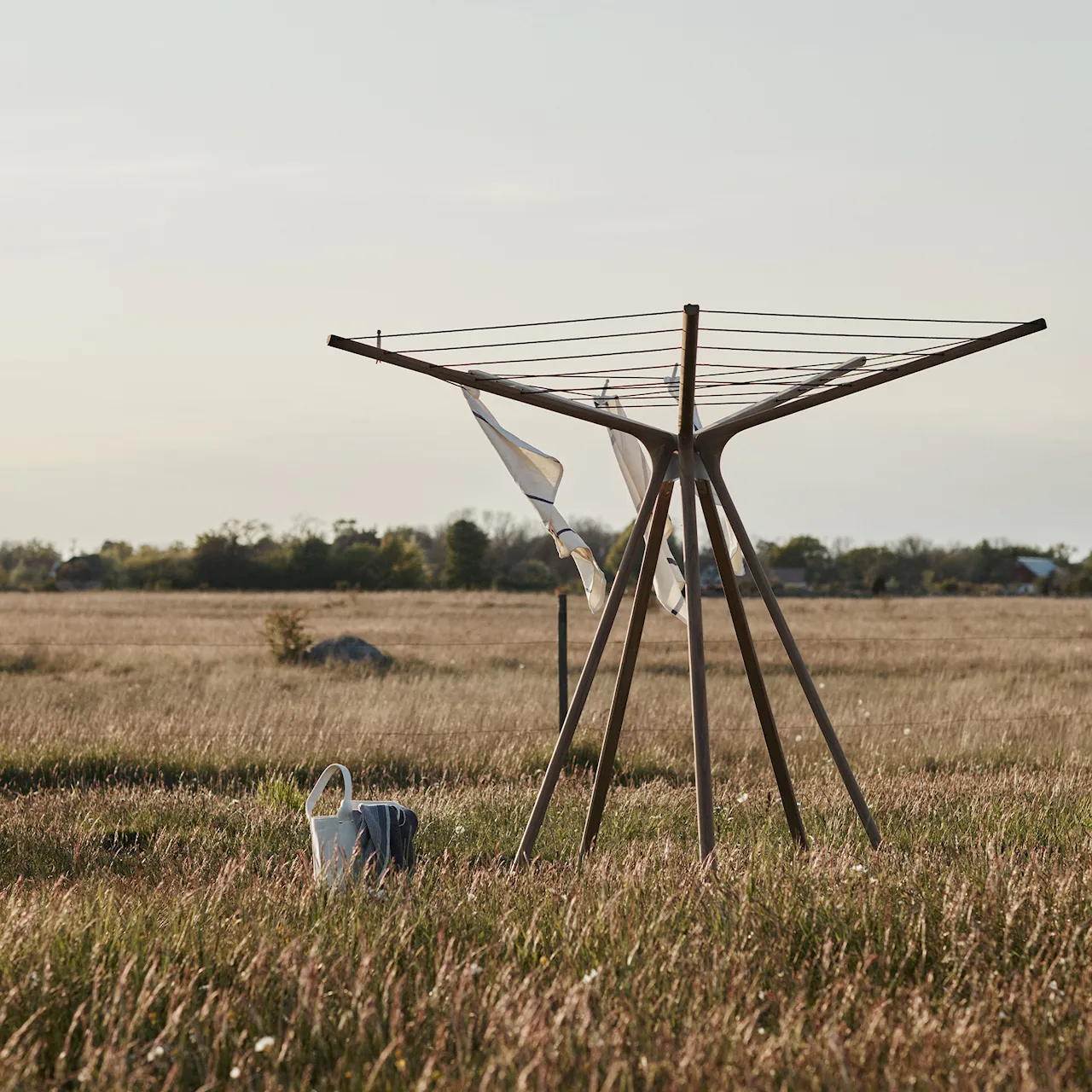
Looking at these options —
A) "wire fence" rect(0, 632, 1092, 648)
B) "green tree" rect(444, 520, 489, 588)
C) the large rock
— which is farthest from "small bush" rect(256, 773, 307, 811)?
"green tree" rect(444, 520, 489, 588)

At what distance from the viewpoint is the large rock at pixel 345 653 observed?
61.8 ft

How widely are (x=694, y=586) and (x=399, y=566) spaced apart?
5995 centimetres

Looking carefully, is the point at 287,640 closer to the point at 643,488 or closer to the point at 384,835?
the point at 643,488

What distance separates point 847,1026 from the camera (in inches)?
131

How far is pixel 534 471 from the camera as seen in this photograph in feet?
19.7

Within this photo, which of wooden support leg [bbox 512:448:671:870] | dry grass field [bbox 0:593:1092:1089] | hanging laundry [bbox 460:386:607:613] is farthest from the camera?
hanging laundry [bbox 460:386:607:613]

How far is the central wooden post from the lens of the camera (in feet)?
17.4

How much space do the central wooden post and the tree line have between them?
45.6m

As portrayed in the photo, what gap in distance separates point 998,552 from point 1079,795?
86.5 metres

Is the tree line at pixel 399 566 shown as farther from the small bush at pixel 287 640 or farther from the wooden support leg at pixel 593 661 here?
the wooden support leg at pixel 593 661

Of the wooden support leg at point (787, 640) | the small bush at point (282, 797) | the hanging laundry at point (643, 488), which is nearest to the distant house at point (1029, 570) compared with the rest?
the small bush at point (282, 797)

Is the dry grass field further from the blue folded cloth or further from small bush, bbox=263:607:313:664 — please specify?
small bush, bbox=263:607:313:664

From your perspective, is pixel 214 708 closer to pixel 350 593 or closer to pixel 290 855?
pixel 290 855

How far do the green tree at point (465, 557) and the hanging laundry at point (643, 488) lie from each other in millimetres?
54971
